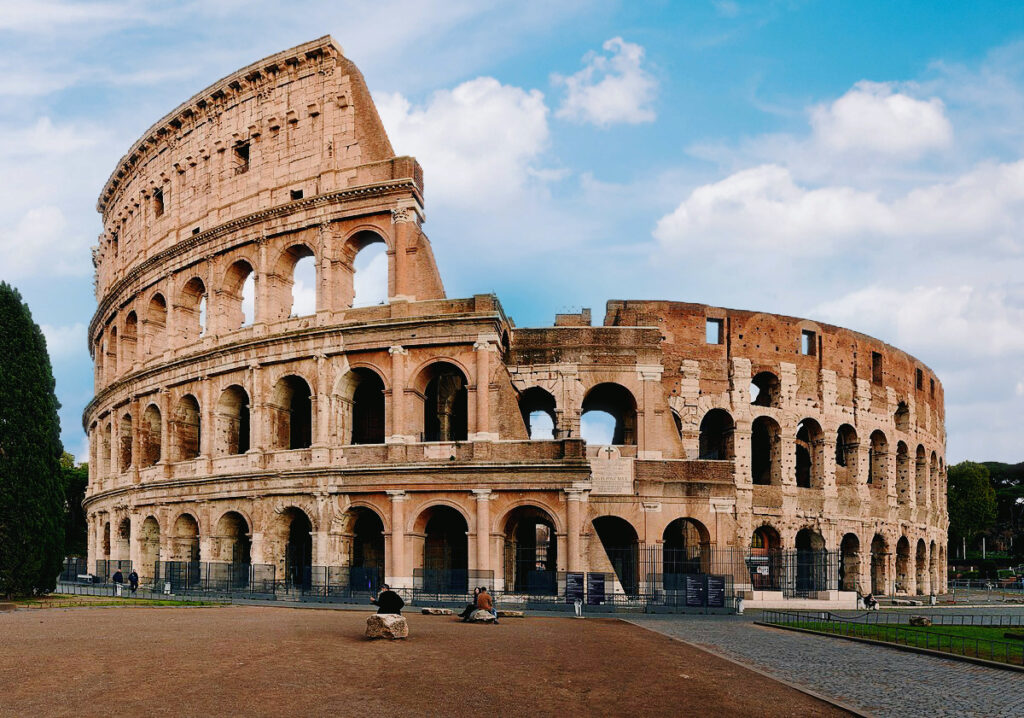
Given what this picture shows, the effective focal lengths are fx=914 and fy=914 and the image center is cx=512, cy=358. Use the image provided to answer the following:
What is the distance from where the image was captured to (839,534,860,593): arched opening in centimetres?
3725

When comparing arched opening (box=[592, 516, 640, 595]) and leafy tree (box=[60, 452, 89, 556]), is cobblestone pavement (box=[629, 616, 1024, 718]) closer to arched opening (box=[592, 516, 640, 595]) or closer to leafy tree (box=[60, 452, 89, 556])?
arched opening (box=[592, 516, 640, 595])

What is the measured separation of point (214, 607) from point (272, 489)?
20.8ft

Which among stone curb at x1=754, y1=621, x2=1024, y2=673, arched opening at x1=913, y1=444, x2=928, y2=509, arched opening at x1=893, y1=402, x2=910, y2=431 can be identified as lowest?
stone curb at x1=754, y1=621, x2=1024, y2=673

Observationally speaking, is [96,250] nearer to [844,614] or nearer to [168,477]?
[168,477]

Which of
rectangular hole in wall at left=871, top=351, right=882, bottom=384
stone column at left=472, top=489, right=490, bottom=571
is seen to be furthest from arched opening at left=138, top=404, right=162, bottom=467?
rectangular hole in wall at left=871, top=351, right=882, bottom=384

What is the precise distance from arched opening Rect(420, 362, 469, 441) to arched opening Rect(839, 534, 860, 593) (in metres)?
17.3

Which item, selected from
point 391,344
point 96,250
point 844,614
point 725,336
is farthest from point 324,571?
point 96,250

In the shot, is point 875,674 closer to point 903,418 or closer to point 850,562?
point 850,562

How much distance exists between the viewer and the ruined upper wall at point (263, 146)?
30.4 metres

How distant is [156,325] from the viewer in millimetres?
36062

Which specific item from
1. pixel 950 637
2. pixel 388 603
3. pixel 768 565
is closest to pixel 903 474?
pixel 768 565

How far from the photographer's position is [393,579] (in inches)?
1062

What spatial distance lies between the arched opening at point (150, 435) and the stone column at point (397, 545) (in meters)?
12.5

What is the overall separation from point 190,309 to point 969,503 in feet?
192
